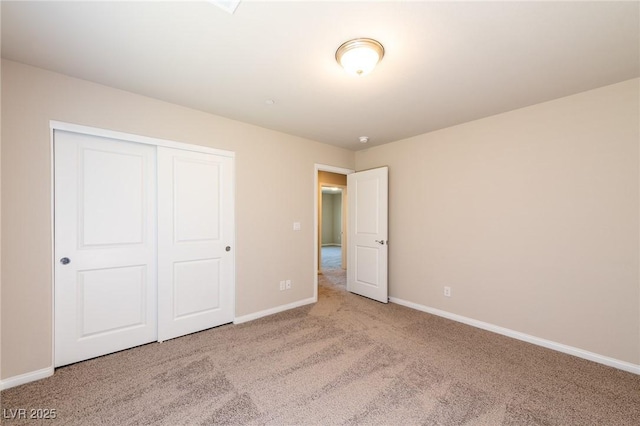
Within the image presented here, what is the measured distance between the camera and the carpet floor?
172 cm

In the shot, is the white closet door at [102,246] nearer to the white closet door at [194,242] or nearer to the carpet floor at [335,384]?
the white closet door at [194,242]

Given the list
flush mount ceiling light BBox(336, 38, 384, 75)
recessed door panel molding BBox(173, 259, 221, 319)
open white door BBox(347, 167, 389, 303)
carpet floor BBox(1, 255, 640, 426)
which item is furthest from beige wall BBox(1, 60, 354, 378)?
flush mount ceiling light BBox(336, 38, 384, 75)

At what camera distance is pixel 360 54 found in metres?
1.78

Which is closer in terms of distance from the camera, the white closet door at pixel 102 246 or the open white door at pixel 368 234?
the white closet door at pixel 102 246

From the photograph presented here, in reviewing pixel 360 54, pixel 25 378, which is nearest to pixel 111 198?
pixel 25 378

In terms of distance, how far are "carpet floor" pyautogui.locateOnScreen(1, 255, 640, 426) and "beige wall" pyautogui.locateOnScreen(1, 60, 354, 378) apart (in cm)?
46

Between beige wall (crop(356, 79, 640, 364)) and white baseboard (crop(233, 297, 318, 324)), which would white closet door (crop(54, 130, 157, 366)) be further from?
beige wall (crop(356, 79, 640, 364))

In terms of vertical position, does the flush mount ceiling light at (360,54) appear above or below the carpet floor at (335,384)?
above

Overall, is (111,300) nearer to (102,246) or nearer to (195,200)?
(102,246)

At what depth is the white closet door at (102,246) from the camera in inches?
87.8

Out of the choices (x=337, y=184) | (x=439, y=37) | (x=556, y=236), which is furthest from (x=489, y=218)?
(x=337, y=184)

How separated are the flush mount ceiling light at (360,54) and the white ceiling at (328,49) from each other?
0.04 meters

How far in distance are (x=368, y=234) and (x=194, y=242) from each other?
99.1 inches

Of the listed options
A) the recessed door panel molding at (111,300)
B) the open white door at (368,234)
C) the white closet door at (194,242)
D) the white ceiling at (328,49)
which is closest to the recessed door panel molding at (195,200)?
the white closet door at (194,242)
